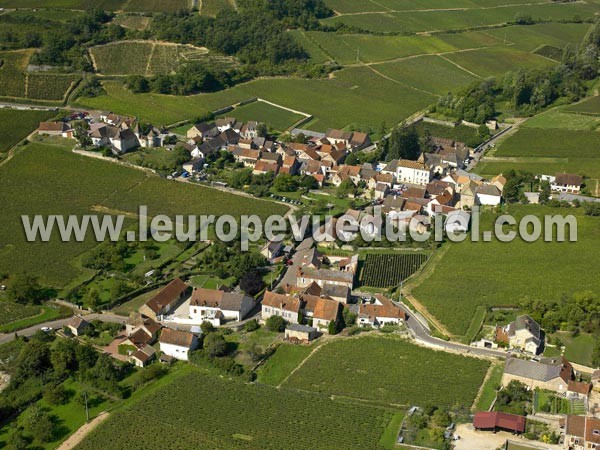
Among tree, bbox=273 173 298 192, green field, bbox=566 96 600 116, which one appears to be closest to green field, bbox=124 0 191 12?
tree, bbox=273 173 298 192

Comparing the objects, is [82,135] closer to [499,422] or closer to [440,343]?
[440,343]

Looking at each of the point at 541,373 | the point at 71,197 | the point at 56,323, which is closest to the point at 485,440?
the point at 541,373

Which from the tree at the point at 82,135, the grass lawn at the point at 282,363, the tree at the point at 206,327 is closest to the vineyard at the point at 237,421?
the grass lawn at the point at 282,363

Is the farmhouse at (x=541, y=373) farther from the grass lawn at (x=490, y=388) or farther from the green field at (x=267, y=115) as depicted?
the green field at (x=267, y=115)

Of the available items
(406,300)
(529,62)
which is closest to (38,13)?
(529,62)

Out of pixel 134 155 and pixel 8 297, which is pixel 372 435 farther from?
pixel 134 155

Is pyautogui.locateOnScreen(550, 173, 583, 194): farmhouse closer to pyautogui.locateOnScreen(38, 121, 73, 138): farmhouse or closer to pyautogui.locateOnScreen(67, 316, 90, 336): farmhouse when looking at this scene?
pyautogui.locateOnScreen(67, 316, 90, 336): farmhouse
